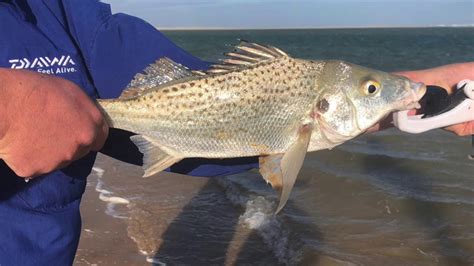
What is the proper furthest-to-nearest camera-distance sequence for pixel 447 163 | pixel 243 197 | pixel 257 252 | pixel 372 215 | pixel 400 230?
pixel 447 163 → pixel 243 197 → pixel 372 215 → pixel 400 230 → pixel 257 252

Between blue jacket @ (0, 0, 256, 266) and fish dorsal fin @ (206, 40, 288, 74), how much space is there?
0.22 metres

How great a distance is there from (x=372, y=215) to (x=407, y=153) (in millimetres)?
3830

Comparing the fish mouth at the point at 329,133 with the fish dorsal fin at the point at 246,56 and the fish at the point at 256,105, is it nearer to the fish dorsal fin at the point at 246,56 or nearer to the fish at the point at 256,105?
the fish at the point at 256,105

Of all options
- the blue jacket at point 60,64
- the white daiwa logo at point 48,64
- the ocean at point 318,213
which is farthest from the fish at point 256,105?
the ocean at point 318,213

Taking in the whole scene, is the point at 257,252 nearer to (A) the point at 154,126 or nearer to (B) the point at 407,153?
(A) the point at 154,126

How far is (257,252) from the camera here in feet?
21.2

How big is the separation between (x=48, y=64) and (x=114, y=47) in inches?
12.2

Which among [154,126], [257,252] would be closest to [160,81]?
[154,126]

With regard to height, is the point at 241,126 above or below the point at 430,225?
above

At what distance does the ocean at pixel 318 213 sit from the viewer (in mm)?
6531

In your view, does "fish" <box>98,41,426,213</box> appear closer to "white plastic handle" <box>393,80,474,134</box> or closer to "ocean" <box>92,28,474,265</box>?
"white plastic handle" <box>393,80,474,134</box>

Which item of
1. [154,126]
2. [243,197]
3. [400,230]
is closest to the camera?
[154,126]

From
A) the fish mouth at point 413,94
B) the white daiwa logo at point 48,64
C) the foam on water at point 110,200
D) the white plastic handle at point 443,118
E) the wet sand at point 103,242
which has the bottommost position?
the foam on water at point 110,200

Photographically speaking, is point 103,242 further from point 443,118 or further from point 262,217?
point 443,118
